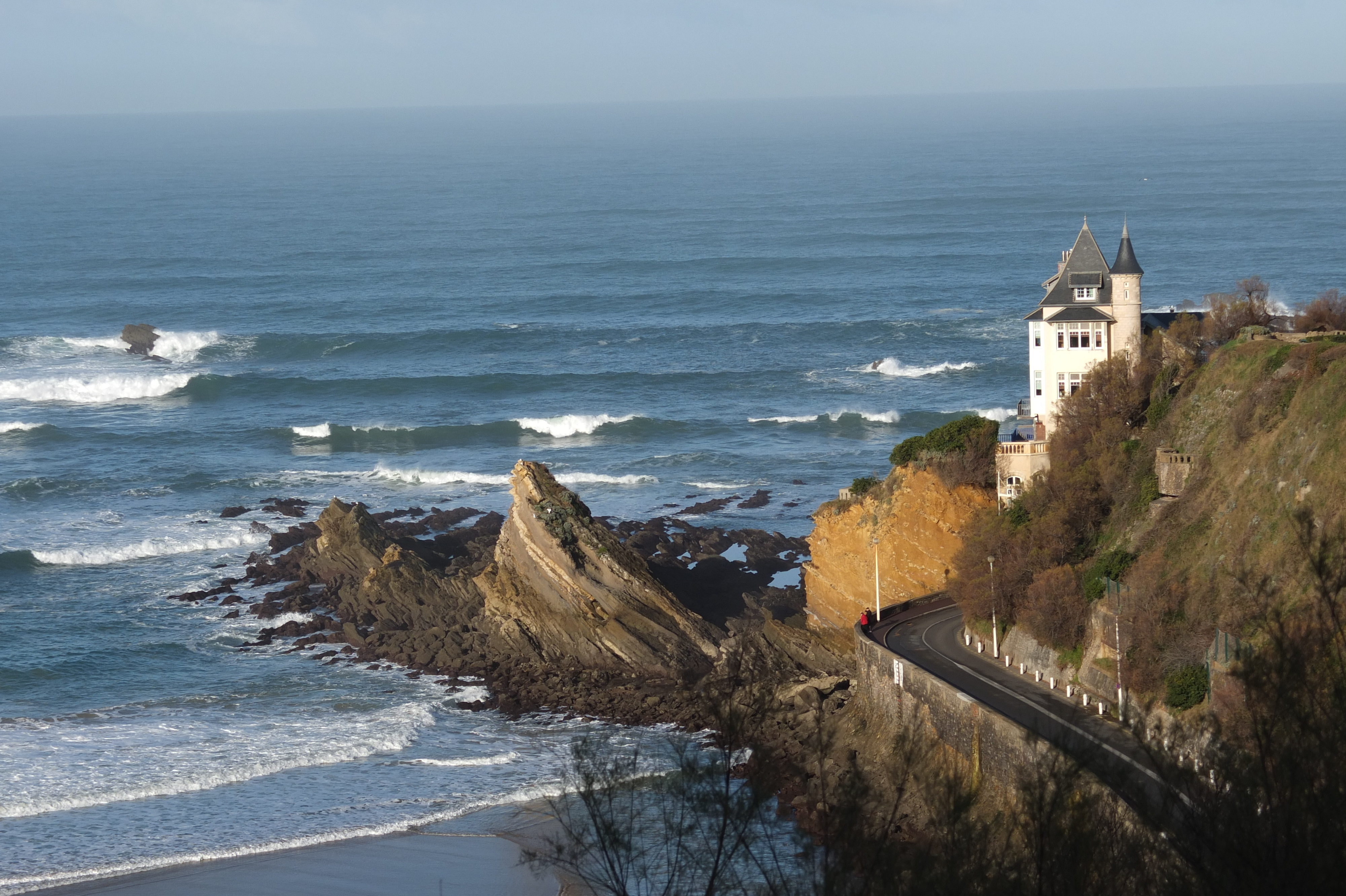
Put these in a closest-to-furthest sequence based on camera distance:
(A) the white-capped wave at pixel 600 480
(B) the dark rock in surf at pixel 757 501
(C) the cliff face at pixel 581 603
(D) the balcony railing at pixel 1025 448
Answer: (D) the balcony railing at pixel 1025 448 < (C) the cliff face at pixel 581 603 < (B) the dark rock in surf at pixel 757 501 < (A) the white-capped wave at pixel 600 480

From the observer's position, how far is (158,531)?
4978 cm

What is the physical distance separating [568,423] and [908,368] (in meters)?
16.4

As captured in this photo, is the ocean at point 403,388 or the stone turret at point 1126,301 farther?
the stone turret at point 1126,301

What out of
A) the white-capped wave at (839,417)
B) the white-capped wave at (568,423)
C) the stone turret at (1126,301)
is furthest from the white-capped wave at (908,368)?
the stone turret at (1126,301)

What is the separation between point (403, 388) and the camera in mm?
71000

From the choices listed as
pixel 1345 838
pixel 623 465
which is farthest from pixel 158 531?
pixel 1345 838

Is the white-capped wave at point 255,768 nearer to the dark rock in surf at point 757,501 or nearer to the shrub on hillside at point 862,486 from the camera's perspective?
the shrub on hillside at point 862,486

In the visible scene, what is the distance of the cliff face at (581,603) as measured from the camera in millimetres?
36562

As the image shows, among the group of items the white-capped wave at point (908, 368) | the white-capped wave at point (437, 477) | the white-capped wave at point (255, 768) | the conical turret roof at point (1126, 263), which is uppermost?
the conical turret roof at point (1126, 263)

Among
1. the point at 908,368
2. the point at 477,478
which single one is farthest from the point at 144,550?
the point at 908,368

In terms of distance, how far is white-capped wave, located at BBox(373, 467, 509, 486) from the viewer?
56250 millimetres

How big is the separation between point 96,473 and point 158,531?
896cm

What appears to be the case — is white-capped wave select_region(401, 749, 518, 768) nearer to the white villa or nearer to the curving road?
the curving road

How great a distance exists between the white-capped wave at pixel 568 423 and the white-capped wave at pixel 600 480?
22.9ft
